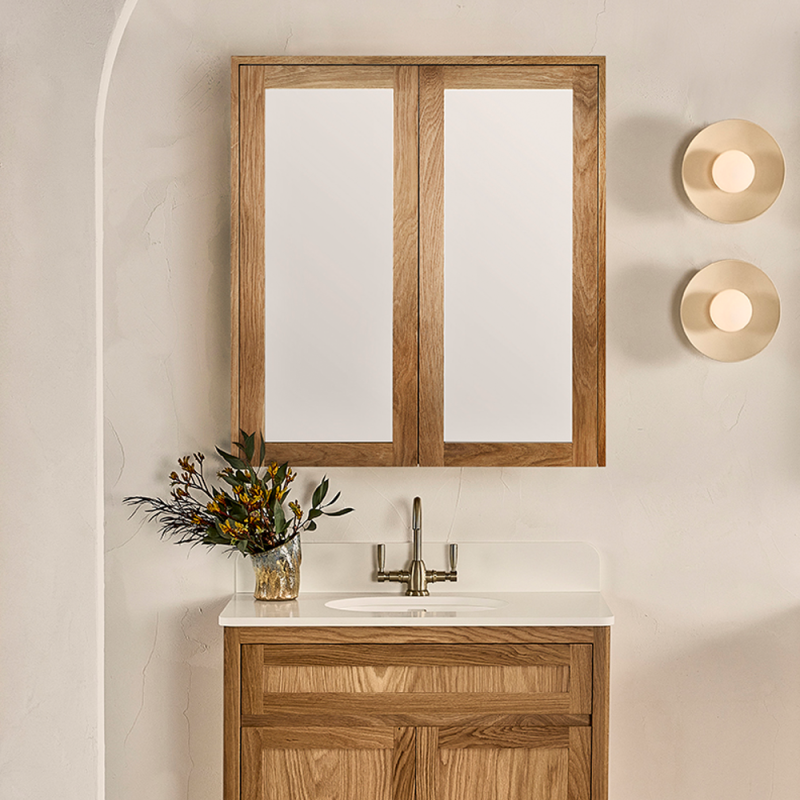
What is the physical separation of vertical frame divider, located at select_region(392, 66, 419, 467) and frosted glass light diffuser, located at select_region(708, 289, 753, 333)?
73 centimetres

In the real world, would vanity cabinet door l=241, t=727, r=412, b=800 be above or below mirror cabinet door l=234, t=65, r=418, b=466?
below

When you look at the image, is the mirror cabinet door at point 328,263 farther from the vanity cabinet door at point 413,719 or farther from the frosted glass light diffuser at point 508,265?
the vanity cabinet door at point 413,719

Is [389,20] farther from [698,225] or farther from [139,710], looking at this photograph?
[139,710]

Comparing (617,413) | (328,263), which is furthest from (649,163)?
(328,263)

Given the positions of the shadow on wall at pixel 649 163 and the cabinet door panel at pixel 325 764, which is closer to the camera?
the cabinet door panel at pixel 325 764

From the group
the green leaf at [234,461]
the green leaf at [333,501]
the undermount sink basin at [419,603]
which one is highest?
the green leaf at [234,461]

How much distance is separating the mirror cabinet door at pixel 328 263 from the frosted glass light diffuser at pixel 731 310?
29.0 inches

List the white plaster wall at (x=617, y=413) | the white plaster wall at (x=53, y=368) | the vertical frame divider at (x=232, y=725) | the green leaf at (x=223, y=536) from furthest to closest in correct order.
Answer: 1. the white plaster wall at (x=617, y=413)
2. the green leaf at (x=223, y=536)
3. the vertical frame divider at (x=232, y=725)
4. the white plaster wall at (x=53, y=368)

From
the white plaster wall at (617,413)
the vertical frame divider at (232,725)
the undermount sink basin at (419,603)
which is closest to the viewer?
the vertical frame divider at (232,725)

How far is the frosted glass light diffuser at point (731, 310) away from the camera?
6.63 feet

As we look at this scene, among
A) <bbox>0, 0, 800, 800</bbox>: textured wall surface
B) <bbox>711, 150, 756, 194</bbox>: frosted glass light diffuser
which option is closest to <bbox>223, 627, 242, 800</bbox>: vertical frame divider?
<bbox>0, 0, 800, 800</bbox>: textured wall surface

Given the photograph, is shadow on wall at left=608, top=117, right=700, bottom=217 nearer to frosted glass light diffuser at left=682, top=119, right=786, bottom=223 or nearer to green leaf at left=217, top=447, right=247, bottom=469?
frosted glass light diffuser at left=682, top=119, right=786, bottom=223

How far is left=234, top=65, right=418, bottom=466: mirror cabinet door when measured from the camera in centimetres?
194

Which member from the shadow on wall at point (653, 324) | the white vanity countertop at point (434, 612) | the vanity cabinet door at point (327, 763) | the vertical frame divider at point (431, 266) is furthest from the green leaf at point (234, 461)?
the shadow on wall at point (653, 324)
